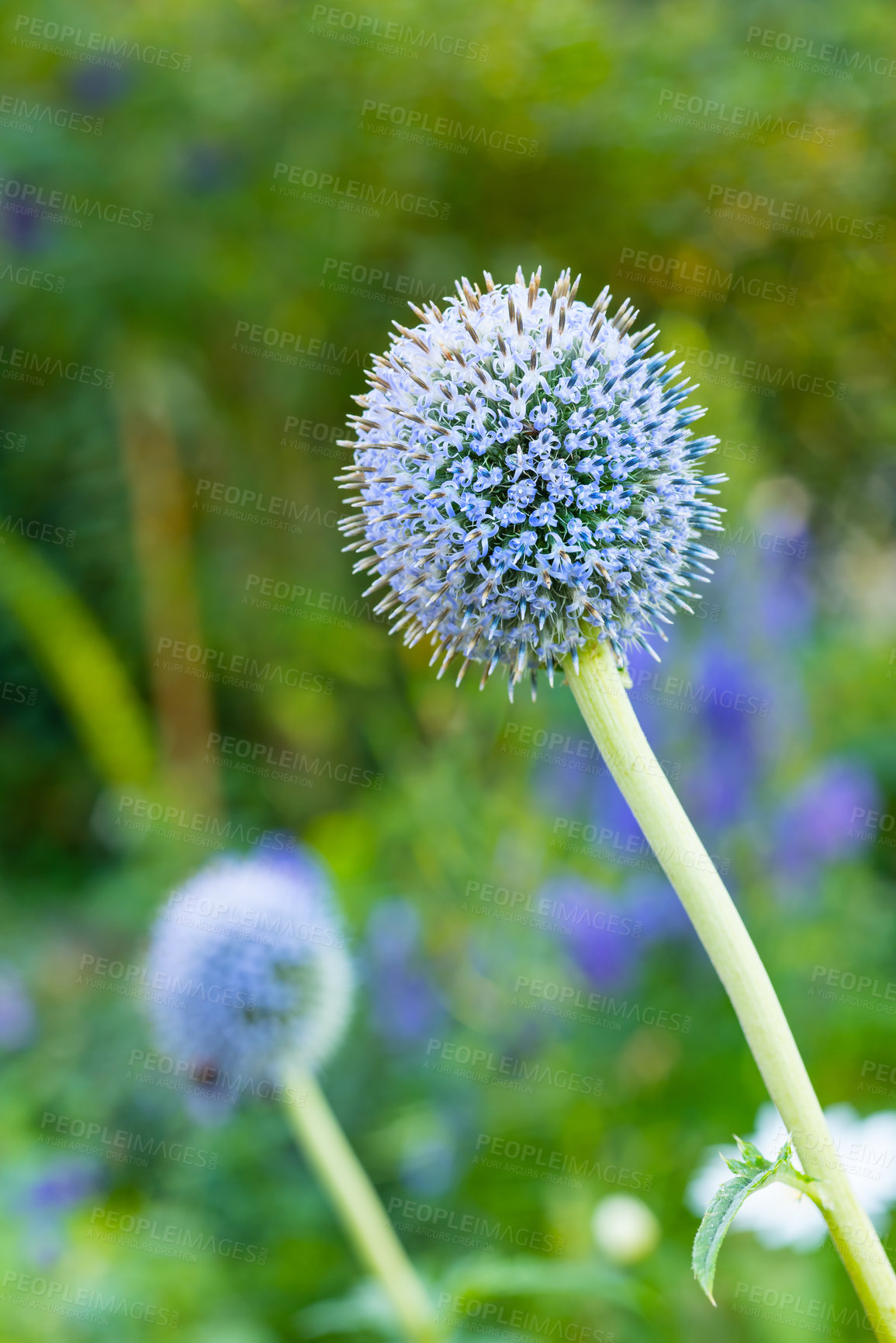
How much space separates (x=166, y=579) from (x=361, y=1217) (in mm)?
4771

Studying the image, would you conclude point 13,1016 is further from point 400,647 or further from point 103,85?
point 103,85

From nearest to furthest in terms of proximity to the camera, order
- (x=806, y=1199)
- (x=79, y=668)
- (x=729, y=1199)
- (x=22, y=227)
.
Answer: (x=729, y=1199)
(x=806, y=1199)
(x=22, y=227)
(x=79, y=668)

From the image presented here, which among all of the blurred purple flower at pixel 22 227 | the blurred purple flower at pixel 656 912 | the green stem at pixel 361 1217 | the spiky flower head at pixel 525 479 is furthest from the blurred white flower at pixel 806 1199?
the blurred purple flower at pixel 22 227

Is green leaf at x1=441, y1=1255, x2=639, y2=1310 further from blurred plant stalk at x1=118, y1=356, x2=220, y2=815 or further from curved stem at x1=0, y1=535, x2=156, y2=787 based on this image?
blurred plant stalk at x1=118, y1=356, x2=220, y2=815

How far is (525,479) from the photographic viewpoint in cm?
116

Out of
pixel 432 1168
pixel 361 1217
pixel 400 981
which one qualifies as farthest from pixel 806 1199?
pixel 400 981

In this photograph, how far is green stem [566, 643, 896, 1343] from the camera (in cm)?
98

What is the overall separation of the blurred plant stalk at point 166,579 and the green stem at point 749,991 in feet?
17.1

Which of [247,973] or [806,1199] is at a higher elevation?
[247,973]

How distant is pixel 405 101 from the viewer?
4.78 meters

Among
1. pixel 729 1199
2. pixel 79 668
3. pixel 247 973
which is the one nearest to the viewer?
pixel 729 1199

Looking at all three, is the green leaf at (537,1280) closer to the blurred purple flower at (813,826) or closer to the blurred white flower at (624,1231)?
the blurred white flower at (624,1231)

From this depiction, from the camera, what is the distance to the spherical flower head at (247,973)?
8.06ft

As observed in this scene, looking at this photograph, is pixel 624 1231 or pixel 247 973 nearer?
pixel 624 1231
